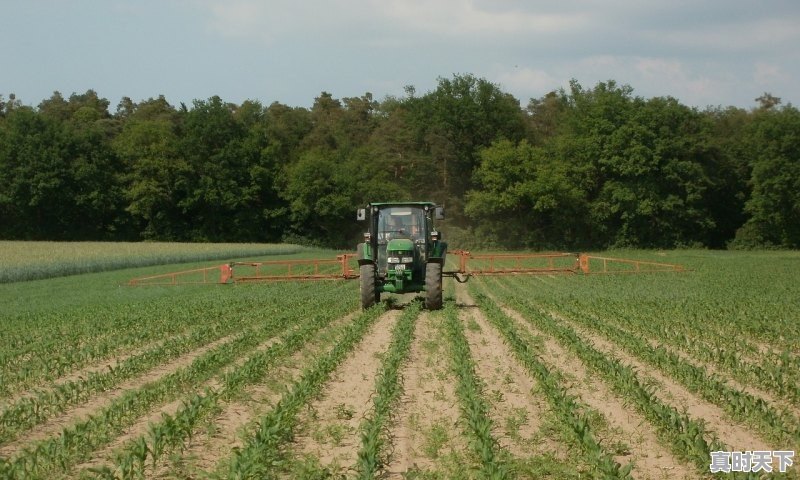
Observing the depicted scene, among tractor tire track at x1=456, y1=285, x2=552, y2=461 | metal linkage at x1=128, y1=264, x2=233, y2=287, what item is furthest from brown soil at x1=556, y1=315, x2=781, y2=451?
metal linkage at x1=128, y1=264, x2=233, y2=287

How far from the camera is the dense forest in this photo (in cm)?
5684

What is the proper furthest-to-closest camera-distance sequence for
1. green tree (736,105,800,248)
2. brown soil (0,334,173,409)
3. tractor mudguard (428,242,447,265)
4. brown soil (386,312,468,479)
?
green tree (736,105,800,248), tractor mudguard (428,242,447,265), brown soil (0,334,173,409), brown soil (386,312,468,479)

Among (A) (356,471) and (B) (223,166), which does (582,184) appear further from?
(A) (356,471)

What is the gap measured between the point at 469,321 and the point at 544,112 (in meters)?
66.1

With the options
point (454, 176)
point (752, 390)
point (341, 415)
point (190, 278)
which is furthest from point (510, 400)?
point (454, 176)

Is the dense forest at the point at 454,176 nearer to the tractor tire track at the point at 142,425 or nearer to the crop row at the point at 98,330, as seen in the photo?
the crop row at the point at 98,330

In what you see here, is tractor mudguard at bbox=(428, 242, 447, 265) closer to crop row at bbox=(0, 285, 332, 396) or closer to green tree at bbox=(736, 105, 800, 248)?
crop row at bbox=(0, 285, 332, 396)

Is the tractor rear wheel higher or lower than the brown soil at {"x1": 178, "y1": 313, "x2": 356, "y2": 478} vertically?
higher

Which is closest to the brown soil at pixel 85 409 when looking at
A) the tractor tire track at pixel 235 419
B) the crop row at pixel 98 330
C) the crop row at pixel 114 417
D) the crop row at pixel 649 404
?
the crop row at pixel 114 417

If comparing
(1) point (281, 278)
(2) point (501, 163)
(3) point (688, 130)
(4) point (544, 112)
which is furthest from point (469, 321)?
(4) point (544, 112)

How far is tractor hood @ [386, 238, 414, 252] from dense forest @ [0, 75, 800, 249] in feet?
135

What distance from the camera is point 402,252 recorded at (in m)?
16.9

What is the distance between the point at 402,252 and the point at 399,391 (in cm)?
812

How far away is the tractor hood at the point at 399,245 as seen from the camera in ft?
55.4
